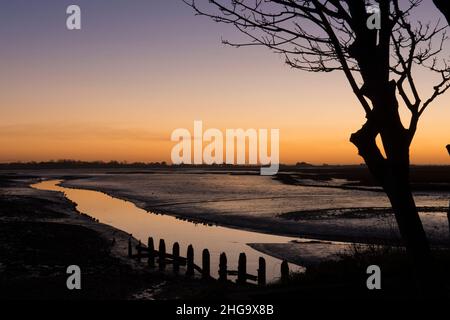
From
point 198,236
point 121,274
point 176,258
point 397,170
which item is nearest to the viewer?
point 397,170

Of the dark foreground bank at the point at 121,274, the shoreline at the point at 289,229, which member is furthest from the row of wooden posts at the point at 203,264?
the shoreline at the point at 289,229

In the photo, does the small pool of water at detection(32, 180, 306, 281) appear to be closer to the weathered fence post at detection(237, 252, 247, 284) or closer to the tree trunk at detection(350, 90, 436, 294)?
the weathered fence post at detection(237, 252, 247, 284)

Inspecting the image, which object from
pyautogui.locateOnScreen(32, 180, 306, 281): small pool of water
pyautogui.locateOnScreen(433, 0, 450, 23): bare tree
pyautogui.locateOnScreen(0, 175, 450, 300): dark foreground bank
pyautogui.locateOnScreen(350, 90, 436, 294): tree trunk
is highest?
pyautogui.locateOnScreen(433, 0, 450, 23): bare tree

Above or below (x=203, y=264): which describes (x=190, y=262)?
below

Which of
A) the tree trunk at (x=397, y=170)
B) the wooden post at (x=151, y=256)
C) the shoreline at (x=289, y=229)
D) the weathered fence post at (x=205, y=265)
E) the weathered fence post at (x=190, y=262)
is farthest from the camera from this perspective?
the shoreline at (x=289, y=229)

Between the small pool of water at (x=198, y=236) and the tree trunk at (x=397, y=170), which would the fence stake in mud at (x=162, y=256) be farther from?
the tree trunk at (x=397, y=170)

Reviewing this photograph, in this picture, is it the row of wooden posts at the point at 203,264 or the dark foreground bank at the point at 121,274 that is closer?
the dark foreground bank at the point at 121,274

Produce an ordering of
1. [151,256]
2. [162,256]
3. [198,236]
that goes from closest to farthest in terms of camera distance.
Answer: [162,256]
[151,256]
[198,236]

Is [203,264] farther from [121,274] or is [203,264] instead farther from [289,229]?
[289,229]

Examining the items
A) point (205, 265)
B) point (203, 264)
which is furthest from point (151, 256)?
point (205, 265)

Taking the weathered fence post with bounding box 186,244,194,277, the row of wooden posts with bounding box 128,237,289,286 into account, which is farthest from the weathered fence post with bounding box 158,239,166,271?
the weathered fence post with bounding box 186,244,194,277

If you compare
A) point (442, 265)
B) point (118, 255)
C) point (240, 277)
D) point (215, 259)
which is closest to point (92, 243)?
point (118, 255)

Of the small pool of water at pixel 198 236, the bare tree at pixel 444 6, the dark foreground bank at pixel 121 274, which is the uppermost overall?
the bare tree at pixel 444 6
